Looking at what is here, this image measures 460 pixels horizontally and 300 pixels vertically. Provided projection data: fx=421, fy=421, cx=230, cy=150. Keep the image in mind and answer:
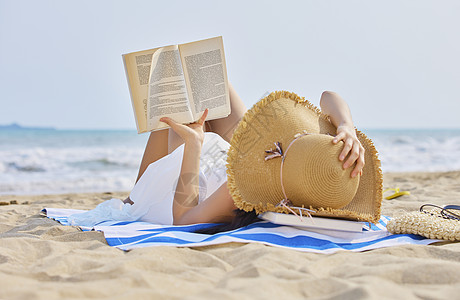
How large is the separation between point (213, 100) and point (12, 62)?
19.5 metres

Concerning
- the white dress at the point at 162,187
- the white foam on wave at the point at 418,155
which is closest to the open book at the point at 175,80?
the white dress at the point at 162,187

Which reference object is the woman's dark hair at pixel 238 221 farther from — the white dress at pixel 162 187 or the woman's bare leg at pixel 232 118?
the woman's bare leg at pixel 232 118

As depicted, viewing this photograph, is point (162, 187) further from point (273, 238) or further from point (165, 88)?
point (273, 238)

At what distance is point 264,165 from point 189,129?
0.61m

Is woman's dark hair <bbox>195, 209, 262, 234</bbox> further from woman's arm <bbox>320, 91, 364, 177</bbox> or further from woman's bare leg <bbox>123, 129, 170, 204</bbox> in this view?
woman's bare leg <bbox>123, 129, 170, 204</bbox>

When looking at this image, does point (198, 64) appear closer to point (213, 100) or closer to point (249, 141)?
point (213, 100)

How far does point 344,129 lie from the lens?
206 cm

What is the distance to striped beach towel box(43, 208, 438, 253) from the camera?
1.97 metres

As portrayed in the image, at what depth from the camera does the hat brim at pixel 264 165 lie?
2.04m

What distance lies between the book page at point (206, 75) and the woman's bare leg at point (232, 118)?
2.06ft

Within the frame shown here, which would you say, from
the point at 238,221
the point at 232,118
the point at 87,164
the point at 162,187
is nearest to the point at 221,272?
the point at 238,221

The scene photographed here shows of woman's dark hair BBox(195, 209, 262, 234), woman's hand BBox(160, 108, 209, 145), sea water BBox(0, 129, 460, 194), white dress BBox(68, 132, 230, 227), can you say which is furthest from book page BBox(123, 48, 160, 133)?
sea water BBox(0, 129, 460, 194)

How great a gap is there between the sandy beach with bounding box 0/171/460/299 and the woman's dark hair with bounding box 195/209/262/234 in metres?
0.31

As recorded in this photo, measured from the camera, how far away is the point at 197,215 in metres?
2.41
